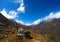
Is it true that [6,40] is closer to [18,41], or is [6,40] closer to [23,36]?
[18,41]

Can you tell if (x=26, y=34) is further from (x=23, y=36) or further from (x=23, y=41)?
(x=23, y=41)

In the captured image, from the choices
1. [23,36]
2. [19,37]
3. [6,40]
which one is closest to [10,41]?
[6,40]

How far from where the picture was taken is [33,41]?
120 feet

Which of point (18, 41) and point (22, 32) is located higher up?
point (22, 32)

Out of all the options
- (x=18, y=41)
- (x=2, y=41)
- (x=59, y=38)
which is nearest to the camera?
(x=59, y=38)

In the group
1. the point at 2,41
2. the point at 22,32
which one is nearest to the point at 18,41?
the point at 2,41

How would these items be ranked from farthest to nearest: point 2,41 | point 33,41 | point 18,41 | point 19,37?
point 33,41 < point 19,37 < point 18,41 < point 2,41

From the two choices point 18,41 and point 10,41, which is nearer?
point 10,41

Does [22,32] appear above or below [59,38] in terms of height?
above

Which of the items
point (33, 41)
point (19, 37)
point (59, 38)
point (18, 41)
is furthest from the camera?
point (33, 41)

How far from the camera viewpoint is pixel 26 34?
125ft

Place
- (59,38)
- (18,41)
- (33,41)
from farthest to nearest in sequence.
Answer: (33,41) → (18,41) → (59,38)

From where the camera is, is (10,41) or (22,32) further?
(22,32)

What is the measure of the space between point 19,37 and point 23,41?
5.02 ft
